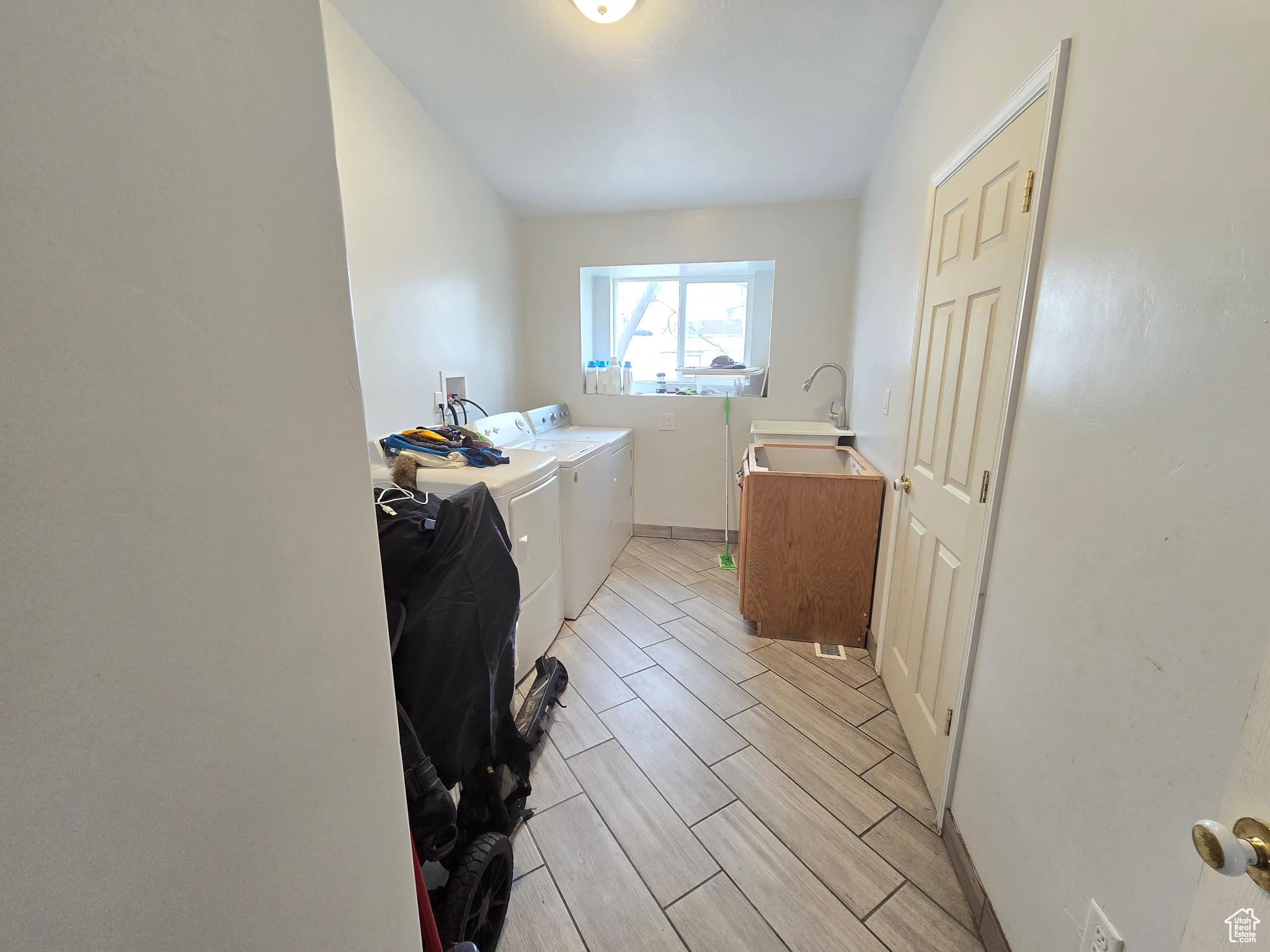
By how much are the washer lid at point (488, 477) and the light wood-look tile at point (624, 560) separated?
4.46 ft

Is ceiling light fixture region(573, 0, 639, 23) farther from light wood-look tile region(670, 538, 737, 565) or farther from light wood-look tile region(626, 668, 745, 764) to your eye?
light wood-look tile region(670, 538, 737, 565)

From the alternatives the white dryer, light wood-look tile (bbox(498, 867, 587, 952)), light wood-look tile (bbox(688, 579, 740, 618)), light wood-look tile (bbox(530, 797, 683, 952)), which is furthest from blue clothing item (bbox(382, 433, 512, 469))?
light wood-look tile (bbox(688, 579, 740, 618))

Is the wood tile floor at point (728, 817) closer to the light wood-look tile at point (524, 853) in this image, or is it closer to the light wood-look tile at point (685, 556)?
the light wood-look tile at point (524, 853)

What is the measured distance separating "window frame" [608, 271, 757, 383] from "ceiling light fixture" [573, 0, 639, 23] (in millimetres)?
2093

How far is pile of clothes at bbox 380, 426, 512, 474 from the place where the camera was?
194cm

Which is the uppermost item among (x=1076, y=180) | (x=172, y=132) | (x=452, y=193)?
(x=452, y=193)

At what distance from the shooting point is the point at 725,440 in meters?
3.63

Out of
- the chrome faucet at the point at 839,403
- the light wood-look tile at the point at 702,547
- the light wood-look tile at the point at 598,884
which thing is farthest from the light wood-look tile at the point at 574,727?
the chrome faucet at the point at 839,403

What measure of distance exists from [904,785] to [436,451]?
201 centimetres

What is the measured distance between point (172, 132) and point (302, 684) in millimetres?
543

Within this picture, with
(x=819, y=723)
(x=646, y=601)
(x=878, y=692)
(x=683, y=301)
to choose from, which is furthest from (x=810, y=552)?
(x=683, y=301)

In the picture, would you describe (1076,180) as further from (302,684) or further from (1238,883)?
(302,684)

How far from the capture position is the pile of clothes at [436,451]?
76.3 inches

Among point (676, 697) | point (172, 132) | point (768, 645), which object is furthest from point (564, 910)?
point (172, 132)
